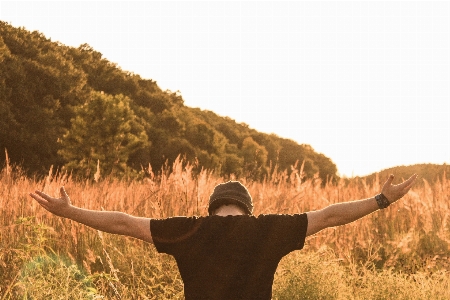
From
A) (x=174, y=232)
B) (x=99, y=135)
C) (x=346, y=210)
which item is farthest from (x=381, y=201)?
(x=99, y=135)

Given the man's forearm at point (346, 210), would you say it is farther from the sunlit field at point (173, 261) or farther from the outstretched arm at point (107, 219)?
the sunlit field at point (173, 261)

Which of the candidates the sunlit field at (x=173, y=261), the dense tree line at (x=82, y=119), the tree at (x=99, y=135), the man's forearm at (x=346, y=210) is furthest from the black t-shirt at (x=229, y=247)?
the tree at (x=99, y=135)

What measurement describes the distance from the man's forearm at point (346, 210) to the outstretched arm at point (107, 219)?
83cm

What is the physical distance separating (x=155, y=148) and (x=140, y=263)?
25015 millimetres

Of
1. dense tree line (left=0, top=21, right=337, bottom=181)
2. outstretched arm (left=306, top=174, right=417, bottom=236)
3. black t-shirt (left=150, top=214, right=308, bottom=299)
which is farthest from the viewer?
dense tree line (left=0, top=21, right=337, bottom=181)

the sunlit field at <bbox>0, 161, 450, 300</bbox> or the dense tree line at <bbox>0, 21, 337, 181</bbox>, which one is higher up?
the dense tree line at <bbox>0, 21, 337, 181</bbox>

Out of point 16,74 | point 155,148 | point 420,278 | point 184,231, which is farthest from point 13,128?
point 184,231

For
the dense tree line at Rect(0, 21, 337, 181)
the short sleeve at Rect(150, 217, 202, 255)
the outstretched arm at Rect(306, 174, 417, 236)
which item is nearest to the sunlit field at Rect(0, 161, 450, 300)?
the short sleeve at Rect(150, 217, 202, 255)

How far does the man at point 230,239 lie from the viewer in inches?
95.1

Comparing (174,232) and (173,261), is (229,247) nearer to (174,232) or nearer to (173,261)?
(174,232)

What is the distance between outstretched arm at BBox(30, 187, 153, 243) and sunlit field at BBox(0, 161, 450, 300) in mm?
762

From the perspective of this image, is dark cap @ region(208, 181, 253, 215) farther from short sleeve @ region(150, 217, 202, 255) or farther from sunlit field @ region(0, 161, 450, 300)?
sunlit field @ region(0, 161, 450, 300)

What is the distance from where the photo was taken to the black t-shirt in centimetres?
241

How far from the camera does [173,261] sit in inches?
188
